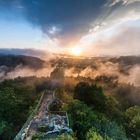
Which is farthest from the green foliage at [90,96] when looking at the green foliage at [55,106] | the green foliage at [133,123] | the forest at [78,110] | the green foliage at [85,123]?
the green foliage at [55,106]

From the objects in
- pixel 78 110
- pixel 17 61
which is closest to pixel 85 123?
pixel 78 110

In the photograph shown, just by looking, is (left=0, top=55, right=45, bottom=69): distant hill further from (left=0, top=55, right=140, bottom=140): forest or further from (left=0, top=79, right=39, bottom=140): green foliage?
(left=0, top=79, right=39, bottom=140): green foliage

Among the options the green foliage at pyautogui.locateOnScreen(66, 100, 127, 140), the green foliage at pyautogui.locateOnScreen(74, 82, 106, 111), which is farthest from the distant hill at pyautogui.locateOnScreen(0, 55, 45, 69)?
the green foliage at pyautogui.locateOnScreen(66, 100, 127, 140)

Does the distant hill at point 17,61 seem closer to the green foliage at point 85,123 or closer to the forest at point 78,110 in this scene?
the forest at point 78,110

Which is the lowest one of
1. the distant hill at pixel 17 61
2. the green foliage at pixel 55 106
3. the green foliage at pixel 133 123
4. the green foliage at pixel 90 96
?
the distant hill at pixel 17 61

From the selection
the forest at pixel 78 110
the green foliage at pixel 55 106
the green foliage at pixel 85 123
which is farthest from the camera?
the green foliage at pixel 55 106

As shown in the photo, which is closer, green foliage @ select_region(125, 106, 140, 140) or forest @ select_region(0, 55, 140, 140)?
forest @ select_region(0, 55, 140, 140)

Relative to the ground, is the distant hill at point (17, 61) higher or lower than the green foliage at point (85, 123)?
lower

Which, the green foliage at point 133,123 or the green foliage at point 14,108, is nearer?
the green foliage at point 14,108

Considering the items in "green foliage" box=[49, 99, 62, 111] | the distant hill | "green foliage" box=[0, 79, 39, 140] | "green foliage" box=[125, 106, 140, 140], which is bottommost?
the distant hill

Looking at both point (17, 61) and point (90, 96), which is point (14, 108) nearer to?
point (90, 96)

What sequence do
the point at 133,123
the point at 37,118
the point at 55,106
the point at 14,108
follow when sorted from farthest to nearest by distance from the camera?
the point at 133,123
the point at 14,108
the point at 55,106
the point at 37,118
